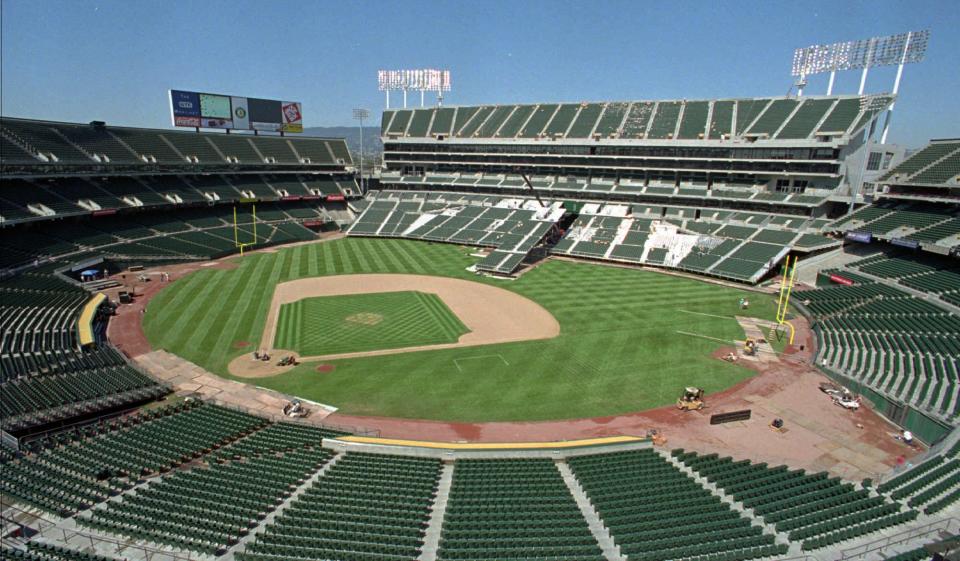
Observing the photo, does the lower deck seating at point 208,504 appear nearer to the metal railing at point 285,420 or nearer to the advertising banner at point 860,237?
the metal railing at point 285,420

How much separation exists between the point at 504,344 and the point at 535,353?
2817 millimetres

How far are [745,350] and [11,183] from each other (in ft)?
255

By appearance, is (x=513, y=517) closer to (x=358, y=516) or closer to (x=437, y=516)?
(x=437, y=516)

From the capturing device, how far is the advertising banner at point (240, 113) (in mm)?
86750

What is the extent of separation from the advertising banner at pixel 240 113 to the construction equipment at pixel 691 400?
8682 cm

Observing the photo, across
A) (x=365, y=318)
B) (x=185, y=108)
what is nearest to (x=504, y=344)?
(x=365, y=318)

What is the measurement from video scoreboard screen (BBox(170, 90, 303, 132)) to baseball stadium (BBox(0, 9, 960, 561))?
21.4 inches

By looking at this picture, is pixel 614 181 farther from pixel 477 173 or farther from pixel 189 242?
pixel 189 242

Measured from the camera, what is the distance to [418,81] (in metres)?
105

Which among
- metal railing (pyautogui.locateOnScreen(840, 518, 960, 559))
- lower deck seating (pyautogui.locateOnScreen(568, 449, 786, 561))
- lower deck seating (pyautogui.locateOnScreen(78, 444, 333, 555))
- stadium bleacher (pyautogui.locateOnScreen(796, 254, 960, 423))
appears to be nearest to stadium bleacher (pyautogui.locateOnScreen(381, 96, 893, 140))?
stadium bleacher (pyautogui.locateOnScreen(796, 254, 960, 423))

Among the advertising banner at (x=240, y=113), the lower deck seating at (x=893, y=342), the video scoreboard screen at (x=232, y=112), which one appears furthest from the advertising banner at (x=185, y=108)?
the lower deck seating at (x=893, y=342)

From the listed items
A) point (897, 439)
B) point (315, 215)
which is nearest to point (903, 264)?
point (897, 439)

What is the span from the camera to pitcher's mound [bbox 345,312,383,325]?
4266 centimetres

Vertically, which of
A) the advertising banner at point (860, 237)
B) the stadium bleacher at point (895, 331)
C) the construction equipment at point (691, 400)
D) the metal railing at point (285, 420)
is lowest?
the metal railing at point (285, 420)
